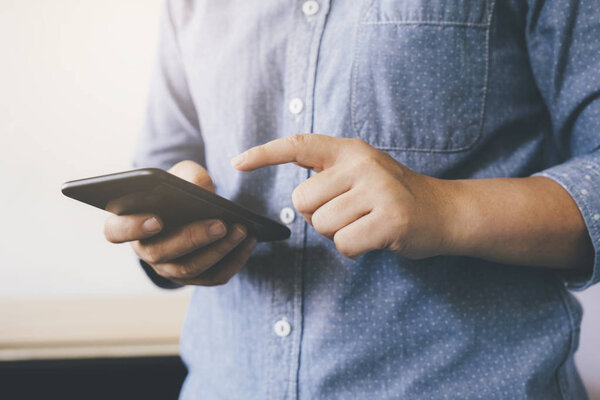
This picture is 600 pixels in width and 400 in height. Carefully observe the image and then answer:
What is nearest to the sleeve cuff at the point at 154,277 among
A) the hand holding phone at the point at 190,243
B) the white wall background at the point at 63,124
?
the hand holding phone at the point at 190,243

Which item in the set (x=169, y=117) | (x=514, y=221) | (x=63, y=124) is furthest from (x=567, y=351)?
(x=63, y=124)

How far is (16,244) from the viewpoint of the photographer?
135cm

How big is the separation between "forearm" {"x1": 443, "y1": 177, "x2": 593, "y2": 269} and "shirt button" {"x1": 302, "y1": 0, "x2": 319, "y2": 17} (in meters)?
0.29

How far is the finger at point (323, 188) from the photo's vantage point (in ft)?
1.31

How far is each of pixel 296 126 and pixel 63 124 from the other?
1.10 metres

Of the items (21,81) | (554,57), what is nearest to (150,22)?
(21,81)

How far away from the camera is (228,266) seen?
52cm

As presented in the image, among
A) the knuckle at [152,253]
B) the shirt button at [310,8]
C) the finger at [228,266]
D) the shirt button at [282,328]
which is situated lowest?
the shirt button at [282,328]

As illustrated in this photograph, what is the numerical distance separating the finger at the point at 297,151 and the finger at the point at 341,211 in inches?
1.7

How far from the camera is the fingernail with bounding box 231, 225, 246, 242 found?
459 millimetres

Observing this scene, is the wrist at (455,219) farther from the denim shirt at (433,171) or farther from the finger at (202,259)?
the finger at (202,259)

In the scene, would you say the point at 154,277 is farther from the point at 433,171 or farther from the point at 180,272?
the point at 433,171

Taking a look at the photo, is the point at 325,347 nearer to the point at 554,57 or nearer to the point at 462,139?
the point at 462,139

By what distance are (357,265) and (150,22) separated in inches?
46.6
